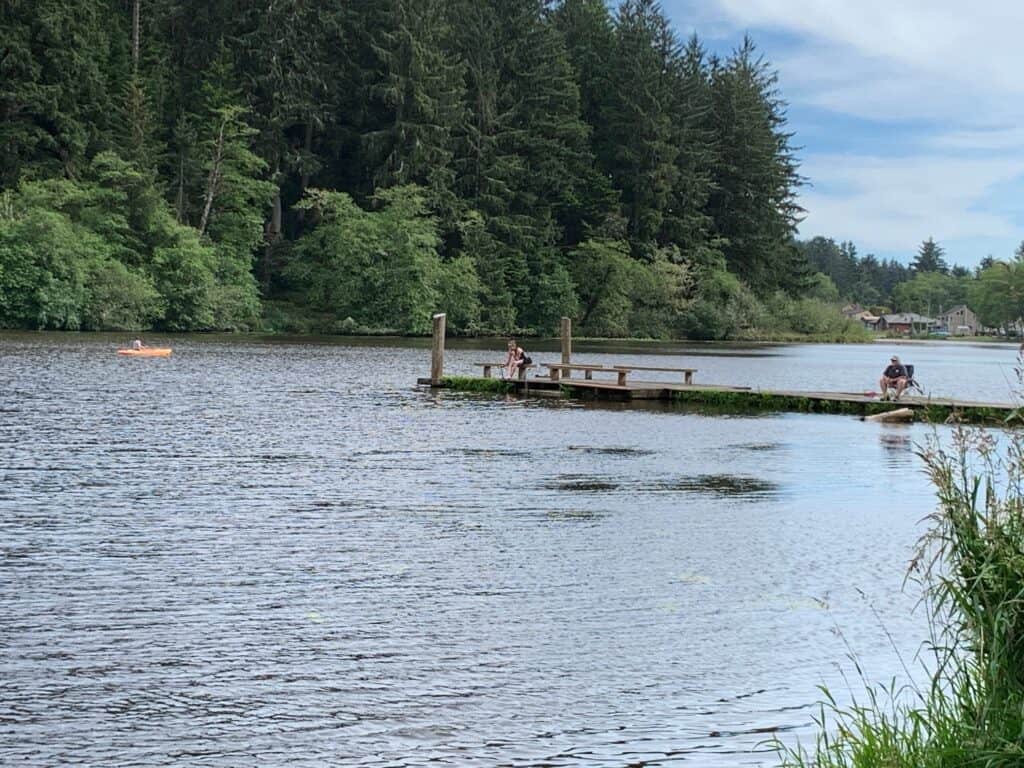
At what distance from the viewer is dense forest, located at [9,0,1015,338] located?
72000mm

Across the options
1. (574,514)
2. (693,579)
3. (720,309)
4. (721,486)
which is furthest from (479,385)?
(720,309)

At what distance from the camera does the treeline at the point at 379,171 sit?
72.0 m

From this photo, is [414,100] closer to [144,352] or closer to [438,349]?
[144,352]

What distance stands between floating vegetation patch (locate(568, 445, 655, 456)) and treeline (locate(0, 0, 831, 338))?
154 ft

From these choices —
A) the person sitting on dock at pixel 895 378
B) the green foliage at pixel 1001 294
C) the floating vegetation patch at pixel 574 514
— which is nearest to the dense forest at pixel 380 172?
the person sitting on dock at pixel 895 378

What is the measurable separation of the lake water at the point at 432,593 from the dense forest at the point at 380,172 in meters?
48.5

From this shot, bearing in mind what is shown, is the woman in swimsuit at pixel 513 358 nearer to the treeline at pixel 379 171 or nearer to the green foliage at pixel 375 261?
the treeline at pixel 379 171

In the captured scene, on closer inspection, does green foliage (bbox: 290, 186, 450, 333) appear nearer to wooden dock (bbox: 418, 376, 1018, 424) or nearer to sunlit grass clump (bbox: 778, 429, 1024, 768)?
wooden dock (bbox: 418, 376, 1018, 424)

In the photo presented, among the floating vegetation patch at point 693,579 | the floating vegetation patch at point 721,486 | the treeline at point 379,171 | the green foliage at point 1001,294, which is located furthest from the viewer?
the green foliage at point 1001,294

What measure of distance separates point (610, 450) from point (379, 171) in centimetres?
6192

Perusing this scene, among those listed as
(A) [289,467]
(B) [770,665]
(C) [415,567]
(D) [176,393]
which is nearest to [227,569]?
(C) [415,567]

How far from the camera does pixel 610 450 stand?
24.9m

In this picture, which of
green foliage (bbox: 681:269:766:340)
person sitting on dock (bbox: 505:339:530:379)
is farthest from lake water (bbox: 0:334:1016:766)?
green foliage (bbox: 681:269:766:340)

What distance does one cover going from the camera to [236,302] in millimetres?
77125
